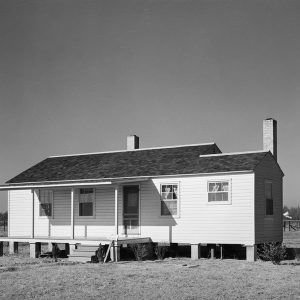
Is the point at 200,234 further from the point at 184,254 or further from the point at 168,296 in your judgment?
the point at 168,296

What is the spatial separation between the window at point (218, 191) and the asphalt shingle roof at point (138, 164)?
0.54 m

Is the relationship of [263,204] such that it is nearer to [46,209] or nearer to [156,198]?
[156,198]

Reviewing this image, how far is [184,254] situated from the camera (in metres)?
26.2

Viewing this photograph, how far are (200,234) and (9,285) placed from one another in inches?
382

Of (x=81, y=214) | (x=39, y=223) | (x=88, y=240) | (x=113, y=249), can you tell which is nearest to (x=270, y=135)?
(x=113, y=249)

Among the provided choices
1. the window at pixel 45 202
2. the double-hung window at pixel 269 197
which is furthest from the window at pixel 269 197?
the window at pixel 45 202

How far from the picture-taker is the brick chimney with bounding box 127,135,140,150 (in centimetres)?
2991

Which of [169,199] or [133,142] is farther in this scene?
[133,142]

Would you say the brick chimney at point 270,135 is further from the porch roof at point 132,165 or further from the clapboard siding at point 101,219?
the clapboard siding at point 101,219

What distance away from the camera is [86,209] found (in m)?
26.5

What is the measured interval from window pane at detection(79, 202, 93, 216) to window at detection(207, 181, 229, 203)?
6.13 metres

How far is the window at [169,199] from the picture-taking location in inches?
944

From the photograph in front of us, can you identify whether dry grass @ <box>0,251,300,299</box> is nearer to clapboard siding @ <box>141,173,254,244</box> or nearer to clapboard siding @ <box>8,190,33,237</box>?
clapboard siding @ <box>141,173,254,244</box>

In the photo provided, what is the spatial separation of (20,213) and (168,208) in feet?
27.1
